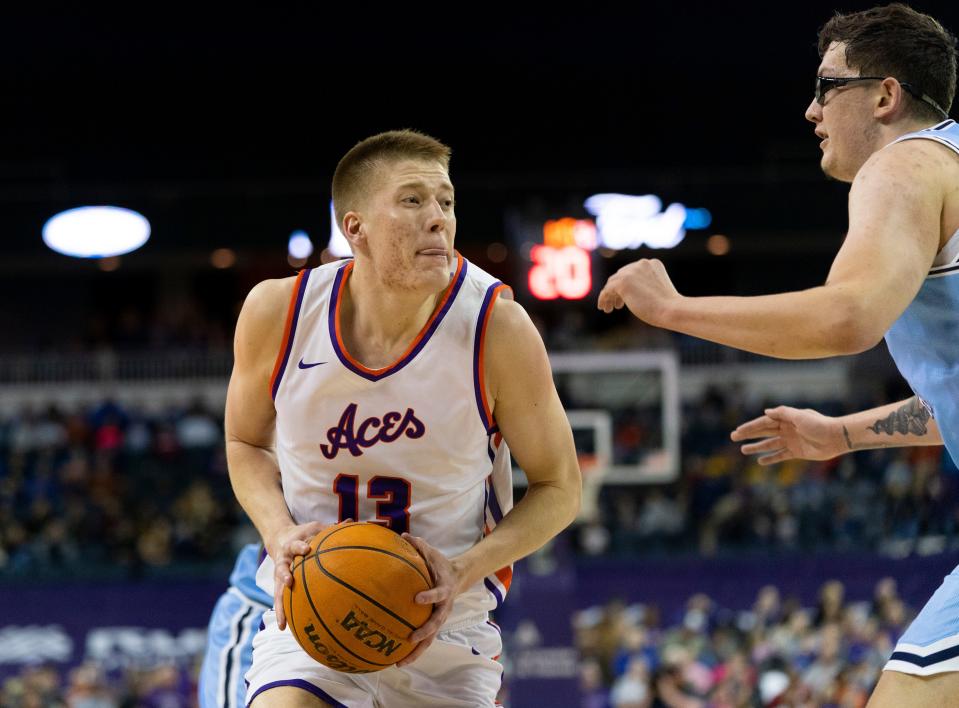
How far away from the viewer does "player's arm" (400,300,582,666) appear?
10.7ft

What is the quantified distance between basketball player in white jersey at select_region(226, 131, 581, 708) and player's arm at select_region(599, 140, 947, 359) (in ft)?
2.27

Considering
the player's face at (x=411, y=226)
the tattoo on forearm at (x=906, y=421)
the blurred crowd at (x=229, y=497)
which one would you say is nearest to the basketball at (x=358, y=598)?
the player's face at (x=411, y=226)

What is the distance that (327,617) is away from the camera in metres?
2.91

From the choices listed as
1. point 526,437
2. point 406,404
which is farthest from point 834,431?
point 406,404

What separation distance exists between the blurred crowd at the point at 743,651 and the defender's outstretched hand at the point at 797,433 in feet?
→ 18.3

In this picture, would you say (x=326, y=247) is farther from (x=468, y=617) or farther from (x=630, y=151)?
(x=468, y=617)

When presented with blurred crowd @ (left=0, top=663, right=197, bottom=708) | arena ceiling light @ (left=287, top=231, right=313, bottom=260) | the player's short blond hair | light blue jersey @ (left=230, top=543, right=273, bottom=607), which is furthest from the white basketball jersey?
arena ceiling light @ (left=287, top=231, right=313, bottom=260)

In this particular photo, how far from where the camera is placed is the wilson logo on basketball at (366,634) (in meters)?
2.89

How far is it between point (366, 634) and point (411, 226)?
3.56ft

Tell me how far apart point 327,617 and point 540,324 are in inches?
712

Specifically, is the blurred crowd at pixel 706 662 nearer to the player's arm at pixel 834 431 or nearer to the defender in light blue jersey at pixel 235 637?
the player's arm at pixel 834 431

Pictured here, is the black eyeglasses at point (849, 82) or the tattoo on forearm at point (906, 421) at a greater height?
the black eyeglasses at point (849, 82)

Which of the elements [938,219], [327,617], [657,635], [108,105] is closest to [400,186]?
[327,617]

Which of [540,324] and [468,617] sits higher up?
[540,324]
